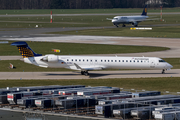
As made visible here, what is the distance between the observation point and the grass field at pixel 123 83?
54281 millimetres

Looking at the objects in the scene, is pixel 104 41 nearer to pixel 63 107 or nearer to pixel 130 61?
pixel 130 61

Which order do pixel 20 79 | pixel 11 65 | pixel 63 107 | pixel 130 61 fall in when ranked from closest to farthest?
pixel 63 107, pixel 20 79, pixel 130 61, pixel 11 65

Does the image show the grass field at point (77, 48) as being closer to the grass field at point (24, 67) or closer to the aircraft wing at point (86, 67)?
the grass field at point (24, 67)

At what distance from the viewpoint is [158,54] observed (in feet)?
291

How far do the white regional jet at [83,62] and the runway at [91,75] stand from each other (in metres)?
1.47

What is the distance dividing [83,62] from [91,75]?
2.83 m

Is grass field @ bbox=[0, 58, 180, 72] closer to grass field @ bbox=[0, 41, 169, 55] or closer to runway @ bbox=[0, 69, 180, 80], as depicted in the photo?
runway @ bbox=[0, 69, 180, 80]

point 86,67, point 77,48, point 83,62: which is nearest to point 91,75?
point 86,67

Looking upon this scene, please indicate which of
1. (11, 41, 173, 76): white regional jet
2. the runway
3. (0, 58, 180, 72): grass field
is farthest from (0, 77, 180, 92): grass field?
(0, 58, 180, 72): grass field

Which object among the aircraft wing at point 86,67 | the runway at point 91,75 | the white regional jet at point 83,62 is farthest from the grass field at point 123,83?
the white regional jet at point 83,62

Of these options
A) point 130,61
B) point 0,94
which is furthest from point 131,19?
point 0,94

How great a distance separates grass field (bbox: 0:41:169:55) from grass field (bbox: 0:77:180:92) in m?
32.6

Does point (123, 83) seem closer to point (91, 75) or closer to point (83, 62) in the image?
point (91, 75)

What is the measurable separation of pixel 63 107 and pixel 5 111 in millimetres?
5615
